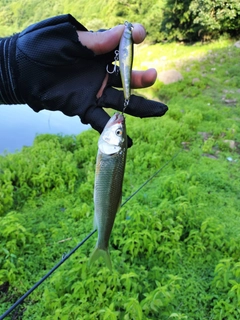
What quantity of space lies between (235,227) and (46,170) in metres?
2.90

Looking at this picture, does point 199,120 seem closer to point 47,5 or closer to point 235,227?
point 235,227

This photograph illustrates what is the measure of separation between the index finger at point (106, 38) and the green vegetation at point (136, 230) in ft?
6.17

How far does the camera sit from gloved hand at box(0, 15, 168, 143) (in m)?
1.75

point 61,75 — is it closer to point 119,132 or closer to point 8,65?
point 8,65

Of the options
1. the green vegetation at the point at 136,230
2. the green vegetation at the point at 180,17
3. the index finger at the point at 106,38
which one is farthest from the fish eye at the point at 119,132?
the green vegetation at the point at 180,17

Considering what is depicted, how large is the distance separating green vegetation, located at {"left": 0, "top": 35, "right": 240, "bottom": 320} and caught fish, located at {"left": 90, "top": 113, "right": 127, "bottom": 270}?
114 centimetres

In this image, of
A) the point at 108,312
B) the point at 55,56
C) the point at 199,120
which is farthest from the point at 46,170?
the point at 199,120

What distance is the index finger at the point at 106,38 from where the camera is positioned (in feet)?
5.36

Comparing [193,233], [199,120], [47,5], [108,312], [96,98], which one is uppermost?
[96,98]

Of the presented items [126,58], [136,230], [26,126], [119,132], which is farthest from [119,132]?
[26,126]

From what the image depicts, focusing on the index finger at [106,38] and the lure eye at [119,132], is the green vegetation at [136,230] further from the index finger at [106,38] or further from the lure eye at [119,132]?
the index finger at [106,38]

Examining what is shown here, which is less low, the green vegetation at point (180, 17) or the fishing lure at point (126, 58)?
the fishing lure at point (126, 58)

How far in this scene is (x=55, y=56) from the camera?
177 centimetres

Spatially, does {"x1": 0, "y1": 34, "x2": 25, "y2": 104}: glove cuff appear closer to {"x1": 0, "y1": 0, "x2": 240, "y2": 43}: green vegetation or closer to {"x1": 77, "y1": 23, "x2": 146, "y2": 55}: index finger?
{"x1": 77, "y1": 23, "x2": 146, "y2": 55}: index finger
